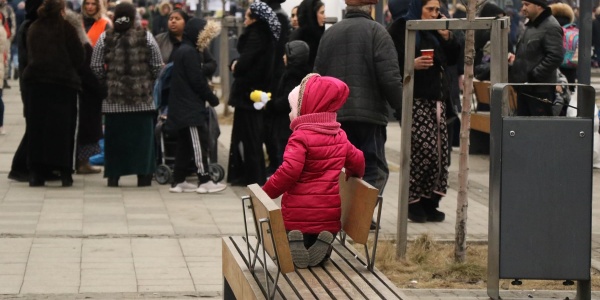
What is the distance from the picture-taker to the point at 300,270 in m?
6.61

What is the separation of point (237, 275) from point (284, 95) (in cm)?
643

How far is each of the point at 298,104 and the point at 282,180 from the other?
1.37 feet

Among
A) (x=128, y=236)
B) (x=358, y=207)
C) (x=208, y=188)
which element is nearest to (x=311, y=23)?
(x=208, y=188)

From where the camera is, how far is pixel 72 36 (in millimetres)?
13031

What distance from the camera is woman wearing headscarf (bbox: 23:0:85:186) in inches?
510

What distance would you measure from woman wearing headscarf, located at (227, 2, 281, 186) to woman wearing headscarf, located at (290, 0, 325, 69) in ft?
0.77

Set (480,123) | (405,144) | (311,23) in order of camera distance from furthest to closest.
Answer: (480,123)
(311,23)
(405,144)

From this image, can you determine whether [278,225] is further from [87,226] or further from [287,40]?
[287,40]

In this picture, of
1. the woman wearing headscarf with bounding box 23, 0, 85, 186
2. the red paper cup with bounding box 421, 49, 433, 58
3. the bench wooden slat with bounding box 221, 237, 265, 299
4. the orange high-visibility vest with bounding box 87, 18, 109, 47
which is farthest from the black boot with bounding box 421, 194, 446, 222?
the orange high-visibility vest with bounding box 87, 18, 109, 47

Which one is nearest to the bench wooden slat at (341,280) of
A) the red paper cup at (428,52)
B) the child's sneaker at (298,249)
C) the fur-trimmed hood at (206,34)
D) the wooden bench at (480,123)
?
the child's sneaker at (298,249)

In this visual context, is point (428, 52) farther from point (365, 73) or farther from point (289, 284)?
point (289, 284)

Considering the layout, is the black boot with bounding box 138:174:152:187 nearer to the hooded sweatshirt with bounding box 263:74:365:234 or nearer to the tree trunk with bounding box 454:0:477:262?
the tree trunk with bounding box 454:0:477:262

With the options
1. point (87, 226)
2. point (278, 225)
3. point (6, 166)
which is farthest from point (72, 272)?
point (6, 166)

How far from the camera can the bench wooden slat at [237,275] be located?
6211 millimetres
